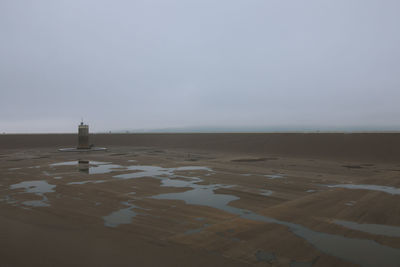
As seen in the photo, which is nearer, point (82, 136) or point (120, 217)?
point (120, 217)

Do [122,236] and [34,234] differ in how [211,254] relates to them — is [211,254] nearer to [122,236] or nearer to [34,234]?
[122,236]

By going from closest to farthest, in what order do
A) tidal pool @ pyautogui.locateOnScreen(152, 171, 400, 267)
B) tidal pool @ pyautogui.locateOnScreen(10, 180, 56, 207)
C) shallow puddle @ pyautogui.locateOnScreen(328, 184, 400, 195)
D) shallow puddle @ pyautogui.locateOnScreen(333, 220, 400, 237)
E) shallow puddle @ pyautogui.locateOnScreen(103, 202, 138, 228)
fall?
tidal pool @ pyautogui.locateOnScreen(152, 171, 400, 267), shallow puddle @ pyautogui.locateOnScreen(333, 220, 400, 237), shallow puddle @ pyautogui.locateOnScreen(103, 202, 138, 228), tidal pool @ pyautogui.locateOnScreen(10, 180, 56, 207), shallow puddle @ pyautogui.locateOnScreen(328, 184, 400, 195)

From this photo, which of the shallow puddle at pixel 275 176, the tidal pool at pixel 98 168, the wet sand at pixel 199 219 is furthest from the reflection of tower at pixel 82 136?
the shallow puddle at pixel 275 176

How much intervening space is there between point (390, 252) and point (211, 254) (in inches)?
99.5

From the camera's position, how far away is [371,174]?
1104 centimetres

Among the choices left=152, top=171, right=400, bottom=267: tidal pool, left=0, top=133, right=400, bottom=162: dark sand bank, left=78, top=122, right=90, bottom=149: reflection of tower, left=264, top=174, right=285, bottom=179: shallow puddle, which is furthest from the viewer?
left=78, top=122, right=90, bottom=149: reflection of tower

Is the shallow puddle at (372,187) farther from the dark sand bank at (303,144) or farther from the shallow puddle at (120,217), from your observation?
the dark sand bank at (303,144)

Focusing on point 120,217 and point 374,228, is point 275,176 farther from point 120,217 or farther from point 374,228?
point 120,217

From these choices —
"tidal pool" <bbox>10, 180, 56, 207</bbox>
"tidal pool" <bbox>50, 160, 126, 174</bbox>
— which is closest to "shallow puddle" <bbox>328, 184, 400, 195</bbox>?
"tidal pool" <bbox>10, 180, 56, 207</bbox>

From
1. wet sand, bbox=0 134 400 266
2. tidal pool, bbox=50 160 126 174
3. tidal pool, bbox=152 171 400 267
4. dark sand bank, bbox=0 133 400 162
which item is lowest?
tidal pool, bbox=152 171 400 267

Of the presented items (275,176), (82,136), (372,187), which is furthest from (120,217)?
(82,136)

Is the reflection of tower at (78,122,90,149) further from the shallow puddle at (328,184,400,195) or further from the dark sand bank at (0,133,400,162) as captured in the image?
the shallow puddle at (328,184,400,195)

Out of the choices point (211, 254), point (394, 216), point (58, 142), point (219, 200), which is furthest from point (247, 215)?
point (58, 142)

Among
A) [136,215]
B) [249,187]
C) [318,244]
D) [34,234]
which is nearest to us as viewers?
[318,244]
